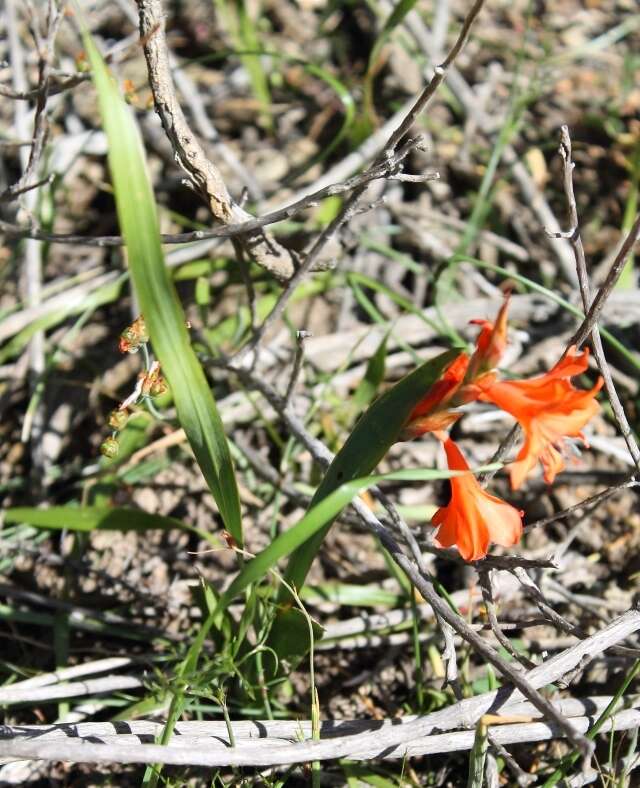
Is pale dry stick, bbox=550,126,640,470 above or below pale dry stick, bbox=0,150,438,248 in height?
below

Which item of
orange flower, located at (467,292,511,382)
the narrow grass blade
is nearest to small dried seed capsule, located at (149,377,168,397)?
orange flower, located at (467,292,511,382)

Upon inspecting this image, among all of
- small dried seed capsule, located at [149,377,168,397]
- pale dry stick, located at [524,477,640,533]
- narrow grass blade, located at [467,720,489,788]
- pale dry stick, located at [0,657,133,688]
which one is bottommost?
narrow grass blade, located at [467,720,489,788]

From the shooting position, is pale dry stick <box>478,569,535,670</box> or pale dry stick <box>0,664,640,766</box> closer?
pale dry stick <box>0,664,640,766</box>

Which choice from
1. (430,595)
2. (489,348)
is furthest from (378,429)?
(430,595)

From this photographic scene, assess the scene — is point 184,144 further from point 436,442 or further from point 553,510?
point 553,510

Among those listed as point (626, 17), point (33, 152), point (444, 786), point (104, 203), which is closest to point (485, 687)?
point (444, 786)

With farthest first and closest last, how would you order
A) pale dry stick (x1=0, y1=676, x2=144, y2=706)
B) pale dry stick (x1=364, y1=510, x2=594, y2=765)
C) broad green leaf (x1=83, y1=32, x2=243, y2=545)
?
pale dry stick (x1=0, y1=676, x2=144, y2=706) → pale dry stick (x1=364, y1=510, x2=594, y2=765) → broad green leaf (x1=83, y1=32, x2=243, y2=545)

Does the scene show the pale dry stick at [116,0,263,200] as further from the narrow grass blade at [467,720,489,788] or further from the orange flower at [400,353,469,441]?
the narrow grass blade at [467,720,489,788]
